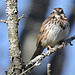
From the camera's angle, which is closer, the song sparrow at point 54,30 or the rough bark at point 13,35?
the rough bark at point 13,35

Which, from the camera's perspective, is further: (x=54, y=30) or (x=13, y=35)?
(x=54, y=30)

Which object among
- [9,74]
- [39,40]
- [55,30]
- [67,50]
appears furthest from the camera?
[67,50]

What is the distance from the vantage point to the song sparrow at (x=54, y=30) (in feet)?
13.8

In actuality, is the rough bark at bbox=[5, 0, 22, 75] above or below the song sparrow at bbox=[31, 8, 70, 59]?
above

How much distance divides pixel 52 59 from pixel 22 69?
255 cm

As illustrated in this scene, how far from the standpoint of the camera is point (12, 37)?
271cm

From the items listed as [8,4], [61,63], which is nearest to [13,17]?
[8,4]

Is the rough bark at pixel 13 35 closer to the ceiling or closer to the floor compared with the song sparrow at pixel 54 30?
closer to the ceiling

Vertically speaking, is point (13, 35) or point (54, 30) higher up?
point (13, 35)

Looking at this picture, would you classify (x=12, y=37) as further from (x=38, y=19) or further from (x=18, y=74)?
(x=38, y=19)

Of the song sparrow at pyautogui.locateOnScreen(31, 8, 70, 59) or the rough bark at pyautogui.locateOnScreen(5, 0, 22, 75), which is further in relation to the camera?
the song sparrow at pyautogui.locateOnScreen(31, 8, 70, 59)

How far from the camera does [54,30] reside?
4258mm

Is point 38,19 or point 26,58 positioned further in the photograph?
point 38,19

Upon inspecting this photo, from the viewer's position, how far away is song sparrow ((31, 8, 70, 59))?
421 centimetres
